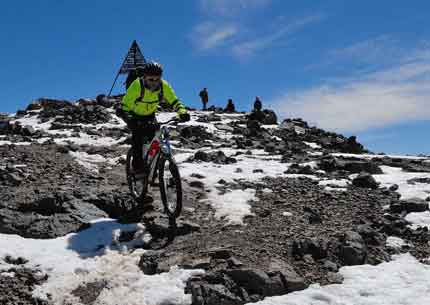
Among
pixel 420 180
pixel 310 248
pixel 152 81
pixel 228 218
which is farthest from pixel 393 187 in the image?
pixel 152 81

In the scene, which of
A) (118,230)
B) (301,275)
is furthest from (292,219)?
(118,230)

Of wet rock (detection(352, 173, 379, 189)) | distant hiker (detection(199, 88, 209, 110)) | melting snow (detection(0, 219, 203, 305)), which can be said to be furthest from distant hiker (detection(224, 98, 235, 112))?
melting snow (detection(0, 219, 203, 305))

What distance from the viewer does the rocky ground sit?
8.10 metres

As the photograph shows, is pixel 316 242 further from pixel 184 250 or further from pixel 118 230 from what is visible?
pixel 118 230

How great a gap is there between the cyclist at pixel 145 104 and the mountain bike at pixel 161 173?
240 mm

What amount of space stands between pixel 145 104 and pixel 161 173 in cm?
165

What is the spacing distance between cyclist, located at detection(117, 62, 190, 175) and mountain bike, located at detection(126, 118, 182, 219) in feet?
0.79

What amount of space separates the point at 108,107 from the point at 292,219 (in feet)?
109

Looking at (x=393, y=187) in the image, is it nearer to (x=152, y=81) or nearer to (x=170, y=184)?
(x=170, y=184)

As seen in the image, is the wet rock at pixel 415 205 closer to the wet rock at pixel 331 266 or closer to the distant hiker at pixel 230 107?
the wet rock at pixel 331 266

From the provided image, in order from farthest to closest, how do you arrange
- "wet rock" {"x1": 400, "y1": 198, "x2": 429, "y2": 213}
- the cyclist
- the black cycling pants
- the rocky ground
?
"wet rock" {"x1": 400, "y1": 198, "x2": 429, "y2": 213}, the black cycling pants, the cyclist, the rocky ground

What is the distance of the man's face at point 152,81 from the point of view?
33.3 feet

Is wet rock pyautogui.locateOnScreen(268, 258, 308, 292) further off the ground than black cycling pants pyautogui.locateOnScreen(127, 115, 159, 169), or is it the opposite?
black cycling pants pyautogui.locateOnScreen(127, 115, 159, 169)

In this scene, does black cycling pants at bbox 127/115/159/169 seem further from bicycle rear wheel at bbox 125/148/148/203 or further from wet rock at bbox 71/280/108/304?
wet rock at bbox 71/280/108/304
